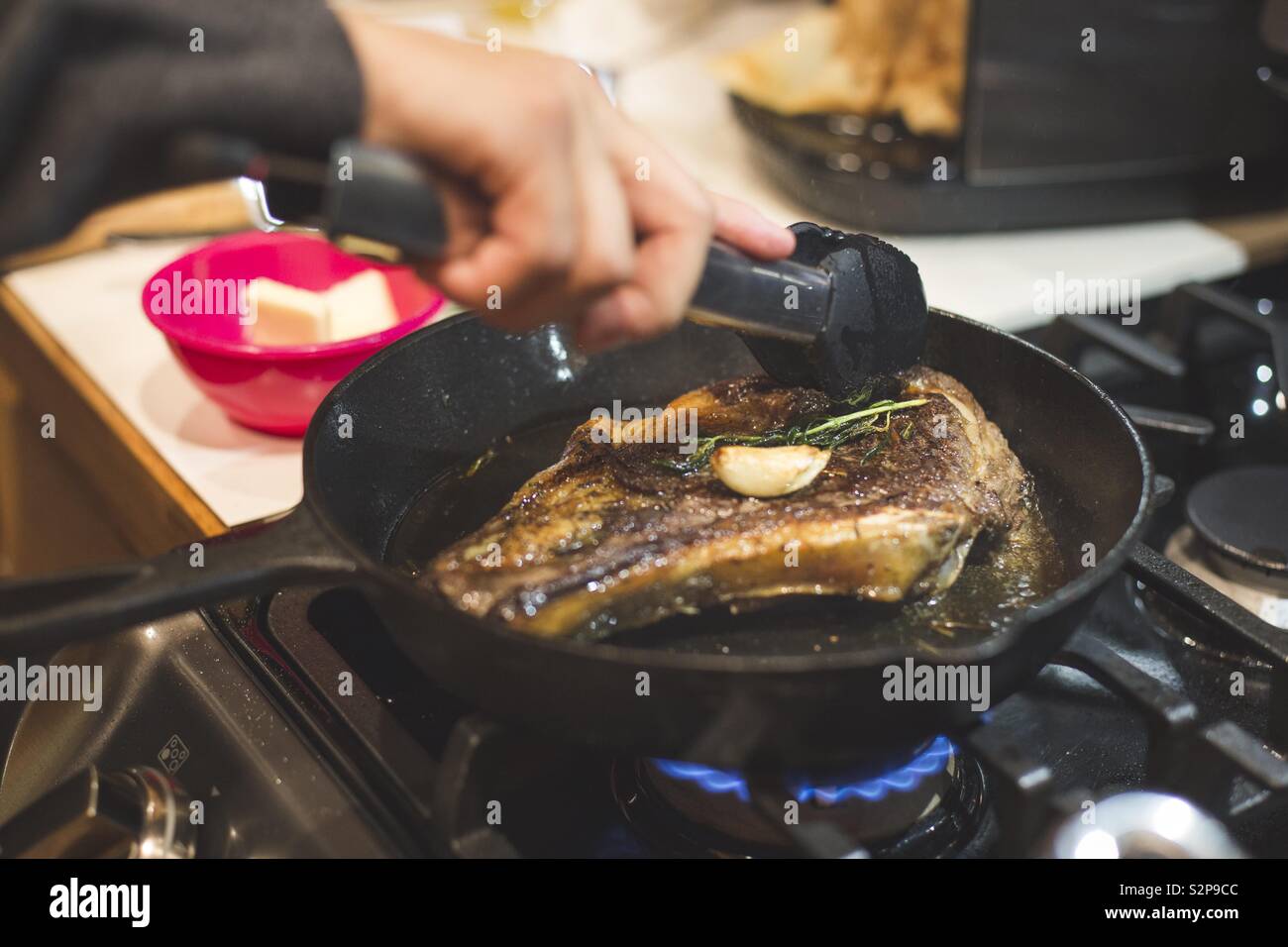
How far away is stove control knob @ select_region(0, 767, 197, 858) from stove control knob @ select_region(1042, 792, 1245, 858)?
2.28 ft

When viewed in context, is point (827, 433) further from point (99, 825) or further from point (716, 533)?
point (99, 825)

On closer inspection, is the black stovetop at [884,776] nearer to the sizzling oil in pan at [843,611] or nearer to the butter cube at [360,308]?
the sizzling oil in pan at [843,611]

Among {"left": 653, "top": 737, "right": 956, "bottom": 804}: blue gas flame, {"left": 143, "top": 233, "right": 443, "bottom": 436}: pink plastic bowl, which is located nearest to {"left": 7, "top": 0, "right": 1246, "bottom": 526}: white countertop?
{"left": 143, "top": 233, "right": 443, "bottom": 436}: pink plastic bowl

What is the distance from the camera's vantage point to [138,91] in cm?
77

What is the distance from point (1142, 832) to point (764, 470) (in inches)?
17.4

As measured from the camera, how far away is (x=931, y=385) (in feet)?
4.11

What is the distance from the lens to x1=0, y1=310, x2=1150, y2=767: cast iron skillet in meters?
0.81

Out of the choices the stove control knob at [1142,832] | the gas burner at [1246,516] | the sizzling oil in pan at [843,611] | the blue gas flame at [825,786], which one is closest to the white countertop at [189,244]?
the sizzling oil in pan at [843,611]

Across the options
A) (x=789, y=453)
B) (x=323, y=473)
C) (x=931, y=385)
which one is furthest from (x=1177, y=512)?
(x=323, y=473)

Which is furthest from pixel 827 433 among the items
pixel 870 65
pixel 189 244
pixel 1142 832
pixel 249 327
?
pixel 189 244

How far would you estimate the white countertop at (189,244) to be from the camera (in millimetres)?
1505

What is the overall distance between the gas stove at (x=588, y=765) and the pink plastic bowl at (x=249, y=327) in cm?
37

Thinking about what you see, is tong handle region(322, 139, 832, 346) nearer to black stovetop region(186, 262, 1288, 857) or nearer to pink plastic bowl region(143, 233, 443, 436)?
black stovetop region(186, 262, 1288, 857)

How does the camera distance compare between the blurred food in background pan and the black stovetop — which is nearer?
the black stovetop
